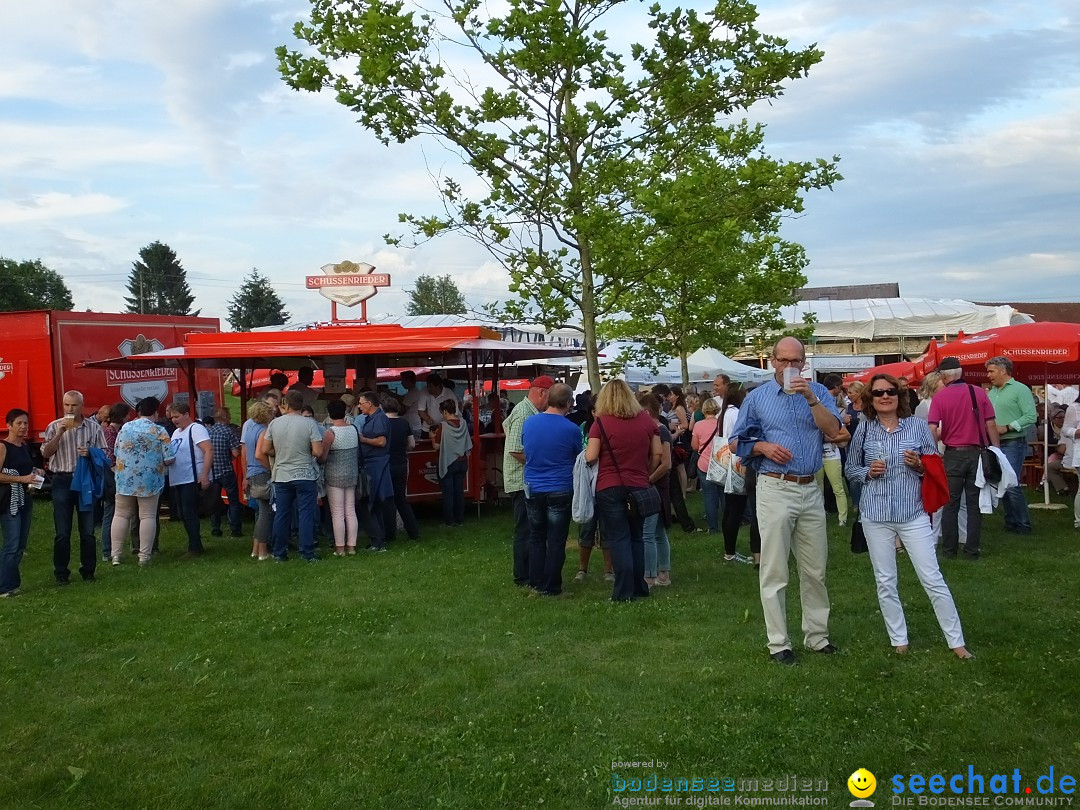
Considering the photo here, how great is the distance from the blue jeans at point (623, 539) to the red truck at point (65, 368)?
33.8ft

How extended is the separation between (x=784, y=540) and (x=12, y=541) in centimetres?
719

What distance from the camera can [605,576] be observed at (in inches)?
341

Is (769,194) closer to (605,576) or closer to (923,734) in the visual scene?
(605,576)

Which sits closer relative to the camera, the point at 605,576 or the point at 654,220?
the point at 605,576

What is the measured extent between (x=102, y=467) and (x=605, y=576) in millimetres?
5243

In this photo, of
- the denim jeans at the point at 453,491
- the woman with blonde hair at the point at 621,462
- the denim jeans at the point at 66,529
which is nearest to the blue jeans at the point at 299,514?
the denim jeans at the point at 66,529

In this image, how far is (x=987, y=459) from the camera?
8.73m

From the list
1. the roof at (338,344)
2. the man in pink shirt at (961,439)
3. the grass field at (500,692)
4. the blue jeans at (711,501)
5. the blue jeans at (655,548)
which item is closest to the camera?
the grass field at (500,692)

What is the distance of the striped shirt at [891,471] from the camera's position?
566 centimetres

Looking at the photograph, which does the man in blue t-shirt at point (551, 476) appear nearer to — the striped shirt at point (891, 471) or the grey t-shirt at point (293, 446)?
the striped shirt at point (891, 471)

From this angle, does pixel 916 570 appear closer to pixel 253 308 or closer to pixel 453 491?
pixel 453 491

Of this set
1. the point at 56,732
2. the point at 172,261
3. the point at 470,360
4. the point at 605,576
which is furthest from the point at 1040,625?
the point at 172,261

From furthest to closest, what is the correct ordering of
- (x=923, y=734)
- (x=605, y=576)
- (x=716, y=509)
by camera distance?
(x=716, y=509), (x=605, y=576), (x=923, y=734)

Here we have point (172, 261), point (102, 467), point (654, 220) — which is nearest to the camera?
point (102, 467)
